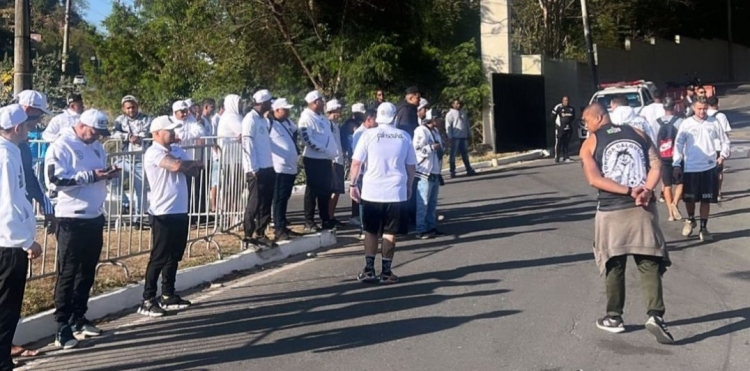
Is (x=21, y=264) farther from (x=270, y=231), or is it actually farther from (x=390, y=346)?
(x=270, y=231)

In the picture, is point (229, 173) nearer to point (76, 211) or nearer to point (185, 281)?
point (185, 281)

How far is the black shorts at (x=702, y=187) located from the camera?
39.1 ft

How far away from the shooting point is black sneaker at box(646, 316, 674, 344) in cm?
700

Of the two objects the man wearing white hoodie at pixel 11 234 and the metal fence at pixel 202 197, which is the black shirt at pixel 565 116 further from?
the man wearing white hoodie at pixel 11 234

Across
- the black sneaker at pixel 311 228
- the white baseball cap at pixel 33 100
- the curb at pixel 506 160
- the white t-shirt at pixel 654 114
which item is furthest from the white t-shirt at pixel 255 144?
the curb at pixel 506 160

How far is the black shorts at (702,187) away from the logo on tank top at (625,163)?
512 cm

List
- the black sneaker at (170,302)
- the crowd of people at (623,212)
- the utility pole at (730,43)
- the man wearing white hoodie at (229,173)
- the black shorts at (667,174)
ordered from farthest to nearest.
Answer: the utility pole at (730,43)
the black shorts at (667,174)
the man wearing white hoodie at (229,173)
the black sneaker at (170,302)
the crowd of people at (623,212)

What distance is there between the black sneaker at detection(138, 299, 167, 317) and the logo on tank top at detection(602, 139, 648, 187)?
4.19m

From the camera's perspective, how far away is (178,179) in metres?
8.25

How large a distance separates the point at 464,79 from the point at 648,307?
19217 millimetres

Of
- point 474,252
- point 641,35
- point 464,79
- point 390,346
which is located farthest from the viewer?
point 641,35

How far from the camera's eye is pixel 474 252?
11.2 meters

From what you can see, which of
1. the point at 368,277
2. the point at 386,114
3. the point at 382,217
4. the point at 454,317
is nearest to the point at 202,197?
the point at 368,277

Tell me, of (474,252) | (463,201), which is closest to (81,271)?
(474,252)
